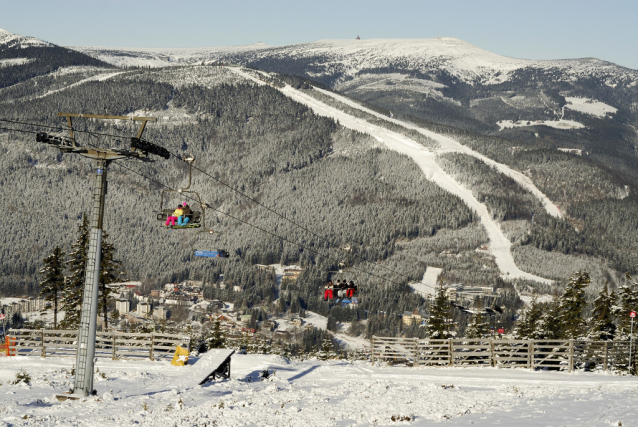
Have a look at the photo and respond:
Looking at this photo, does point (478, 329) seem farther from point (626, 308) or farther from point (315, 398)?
point (315, 398)

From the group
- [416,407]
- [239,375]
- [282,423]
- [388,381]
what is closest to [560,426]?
[416,407]

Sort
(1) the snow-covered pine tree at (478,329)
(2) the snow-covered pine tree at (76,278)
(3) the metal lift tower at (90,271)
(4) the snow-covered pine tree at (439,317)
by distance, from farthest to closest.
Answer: (1) the snow-covered pine tree at (478,329), (4) the snow-covered pine tree at (439,317), (2) the snow-covered pine tree at (76,278), (3) the metal lift tower at (90,271)

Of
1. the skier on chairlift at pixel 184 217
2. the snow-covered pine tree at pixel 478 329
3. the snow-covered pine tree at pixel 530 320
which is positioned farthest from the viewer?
the snow-covered pine tree at pixel 530 320

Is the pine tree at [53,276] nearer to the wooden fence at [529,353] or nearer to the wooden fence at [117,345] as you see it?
the wooden fence at [117,345]

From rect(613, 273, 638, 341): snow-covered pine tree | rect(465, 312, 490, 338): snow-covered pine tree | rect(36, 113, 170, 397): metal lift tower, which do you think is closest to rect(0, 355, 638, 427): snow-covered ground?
rect(36, 113, 170, 397): metal lift tower

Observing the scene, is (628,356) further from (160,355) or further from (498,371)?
(160,355)

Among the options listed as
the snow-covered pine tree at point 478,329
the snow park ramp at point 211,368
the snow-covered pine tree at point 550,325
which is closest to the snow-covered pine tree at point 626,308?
the snow-covered pine tree at point 550,325
